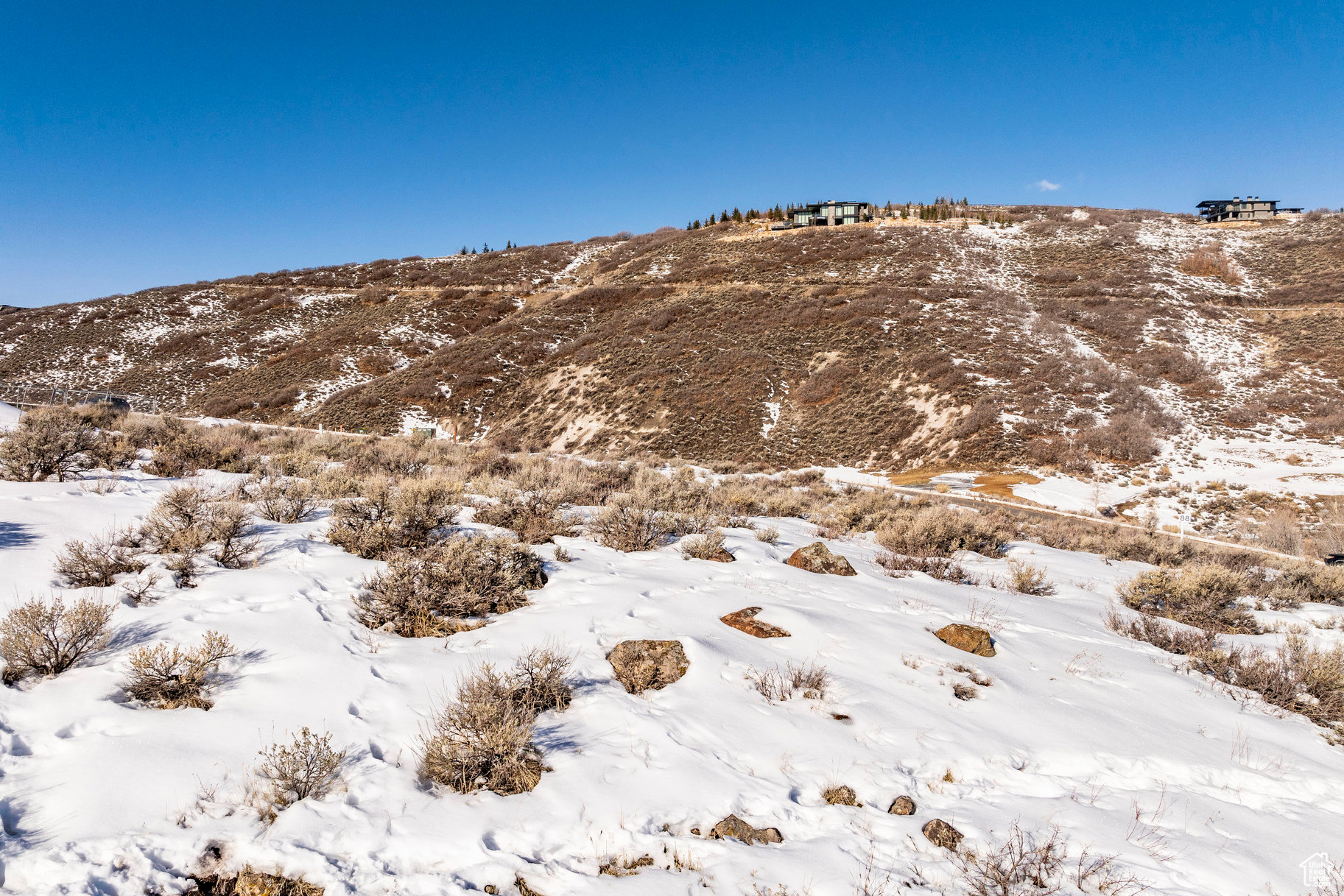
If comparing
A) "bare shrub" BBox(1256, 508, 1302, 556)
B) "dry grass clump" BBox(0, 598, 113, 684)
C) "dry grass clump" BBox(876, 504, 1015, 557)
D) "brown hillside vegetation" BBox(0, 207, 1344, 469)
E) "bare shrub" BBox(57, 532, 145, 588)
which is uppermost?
"brown hillside vegetation" BBox(0, 207, 1344, 469)

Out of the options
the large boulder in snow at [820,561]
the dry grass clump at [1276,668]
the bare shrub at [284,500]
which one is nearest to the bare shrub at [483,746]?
the large boulder in snow at [820,561]

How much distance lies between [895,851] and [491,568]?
12.9 feet

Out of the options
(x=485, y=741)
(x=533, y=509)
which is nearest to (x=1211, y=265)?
(x=533, y=509)

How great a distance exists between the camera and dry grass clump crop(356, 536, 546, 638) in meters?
4.75

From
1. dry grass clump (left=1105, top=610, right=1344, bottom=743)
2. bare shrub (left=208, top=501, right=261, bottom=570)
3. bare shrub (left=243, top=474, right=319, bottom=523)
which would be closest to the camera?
dry grass clump (left=1105, top=610, right=1344, bottom=743)

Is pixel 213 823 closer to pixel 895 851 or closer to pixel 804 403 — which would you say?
pixel 895 851

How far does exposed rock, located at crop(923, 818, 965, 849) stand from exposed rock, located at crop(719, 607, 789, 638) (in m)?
2.09

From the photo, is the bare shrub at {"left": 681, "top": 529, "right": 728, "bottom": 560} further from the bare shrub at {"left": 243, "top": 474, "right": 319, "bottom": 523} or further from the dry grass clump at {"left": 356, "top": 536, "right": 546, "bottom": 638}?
A: the bare shrub at {"left": 243, "top": 474, "right": 319, "bottom": 523}

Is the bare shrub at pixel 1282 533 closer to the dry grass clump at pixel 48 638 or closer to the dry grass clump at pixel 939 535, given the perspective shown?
the dry grass clump at pixel 939 535

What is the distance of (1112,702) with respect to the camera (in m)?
4.64

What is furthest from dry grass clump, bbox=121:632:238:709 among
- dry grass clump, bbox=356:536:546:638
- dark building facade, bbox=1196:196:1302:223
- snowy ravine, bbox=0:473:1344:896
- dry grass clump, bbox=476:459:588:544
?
dark building facade, bbox=1196:196:1302:223

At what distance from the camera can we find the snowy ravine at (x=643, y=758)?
269 centimetres

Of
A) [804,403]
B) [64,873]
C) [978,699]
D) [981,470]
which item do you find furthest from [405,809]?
[804,403]

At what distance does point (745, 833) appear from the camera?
2.98 meters
